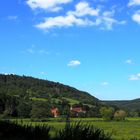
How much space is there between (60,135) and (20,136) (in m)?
1.11

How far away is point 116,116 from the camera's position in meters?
175

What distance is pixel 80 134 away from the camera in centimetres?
930

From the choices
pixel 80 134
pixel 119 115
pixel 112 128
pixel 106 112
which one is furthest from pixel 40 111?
pixel 80 134

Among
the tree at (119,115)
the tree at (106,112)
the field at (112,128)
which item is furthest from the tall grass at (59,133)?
the tree at (119,115)

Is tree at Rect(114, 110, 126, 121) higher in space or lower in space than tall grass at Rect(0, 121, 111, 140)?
higher

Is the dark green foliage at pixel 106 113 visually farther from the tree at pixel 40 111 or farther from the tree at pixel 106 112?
the tree at pixel 40 111

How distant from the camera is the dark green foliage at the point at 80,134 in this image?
9.27m

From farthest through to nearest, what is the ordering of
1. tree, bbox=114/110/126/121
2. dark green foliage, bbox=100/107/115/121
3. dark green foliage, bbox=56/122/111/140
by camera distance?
tree, bbox=114/110/126/121 < dark green foliage, bbox=100/107/115/121 < dark green foliage, bbox=56/122/111/140

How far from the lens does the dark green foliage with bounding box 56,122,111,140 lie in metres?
9.27

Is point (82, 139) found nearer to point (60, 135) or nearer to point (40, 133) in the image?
point (60, 135)

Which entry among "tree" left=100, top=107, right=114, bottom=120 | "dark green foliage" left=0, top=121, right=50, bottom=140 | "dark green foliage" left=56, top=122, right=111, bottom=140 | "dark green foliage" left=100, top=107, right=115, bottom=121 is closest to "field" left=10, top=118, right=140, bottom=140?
"dark green foliage" left=0, top=121, right=50, bottom=140

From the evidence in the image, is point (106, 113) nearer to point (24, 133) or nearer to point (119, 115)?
point (119, 115)

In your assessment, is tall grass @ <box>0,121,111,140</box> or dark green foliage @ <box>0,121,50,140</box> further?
dark green foliage @ <box>0,121,50,140</box>

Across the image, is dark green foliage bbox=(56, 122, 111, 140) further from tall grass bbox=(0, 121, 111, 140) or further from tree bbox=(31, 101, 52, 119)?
tree bbox=(31, 101, 52, 119)
